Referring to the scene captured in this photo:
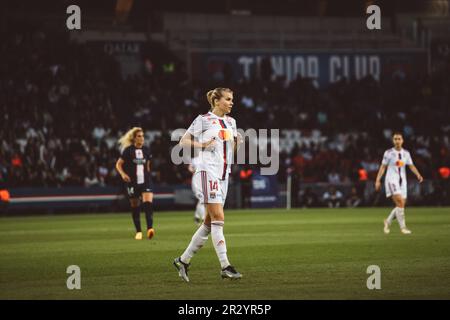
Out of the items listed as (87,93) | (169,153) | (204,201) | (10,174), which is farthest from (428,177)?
(204,201)

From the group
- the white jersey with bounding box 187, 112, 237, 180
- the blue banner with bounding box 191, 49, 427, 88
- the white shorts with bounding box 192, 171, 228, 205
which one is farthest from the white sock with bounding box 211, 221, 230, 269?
the blue banner with bounding box 191, 49, 427, 88

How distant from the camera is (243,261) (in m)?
15.3

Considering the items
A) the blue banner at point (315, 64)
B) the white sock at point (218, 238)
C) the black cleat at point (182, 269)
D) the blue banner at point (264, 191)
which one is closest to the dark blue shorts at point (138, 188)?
the black cleat at point (182, 269)

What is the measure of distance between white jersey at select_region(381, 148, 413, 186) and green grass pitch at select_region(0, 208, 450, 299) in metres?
1.35

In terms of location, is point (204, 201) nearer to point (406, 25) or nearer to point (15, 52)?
point (15, 52)

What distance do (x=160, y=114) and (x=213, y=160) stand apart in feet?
93.2

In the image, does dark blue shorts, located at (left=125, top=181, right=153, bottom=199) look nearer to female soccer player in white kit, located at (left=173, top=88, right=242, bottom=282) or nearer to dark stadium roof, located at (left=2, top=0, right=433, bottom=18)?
female soccer player in white kit, located at (left=173, top=88, right=242, bottom=282)

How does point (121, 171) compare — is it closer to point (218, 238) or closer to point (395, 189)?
point (395, 189)

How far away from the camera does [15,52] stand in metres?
39.2

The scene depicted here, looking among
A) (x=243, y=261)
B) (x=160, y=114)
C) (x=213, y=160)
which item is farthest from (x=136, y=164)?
(x=160, y=114)

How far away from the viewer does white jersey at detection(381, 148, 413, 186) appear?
23.6 m

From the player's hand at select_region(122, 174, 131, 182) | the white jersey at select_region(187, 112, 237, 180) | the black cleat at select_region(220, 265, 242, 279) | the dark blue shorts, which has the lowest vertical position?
the black cleat at select_region(220, 265, 242, 279)

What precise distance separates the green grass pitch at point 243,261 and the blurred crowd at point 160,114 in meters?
9.75

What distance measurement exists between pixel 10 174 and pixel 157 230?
1208cm
